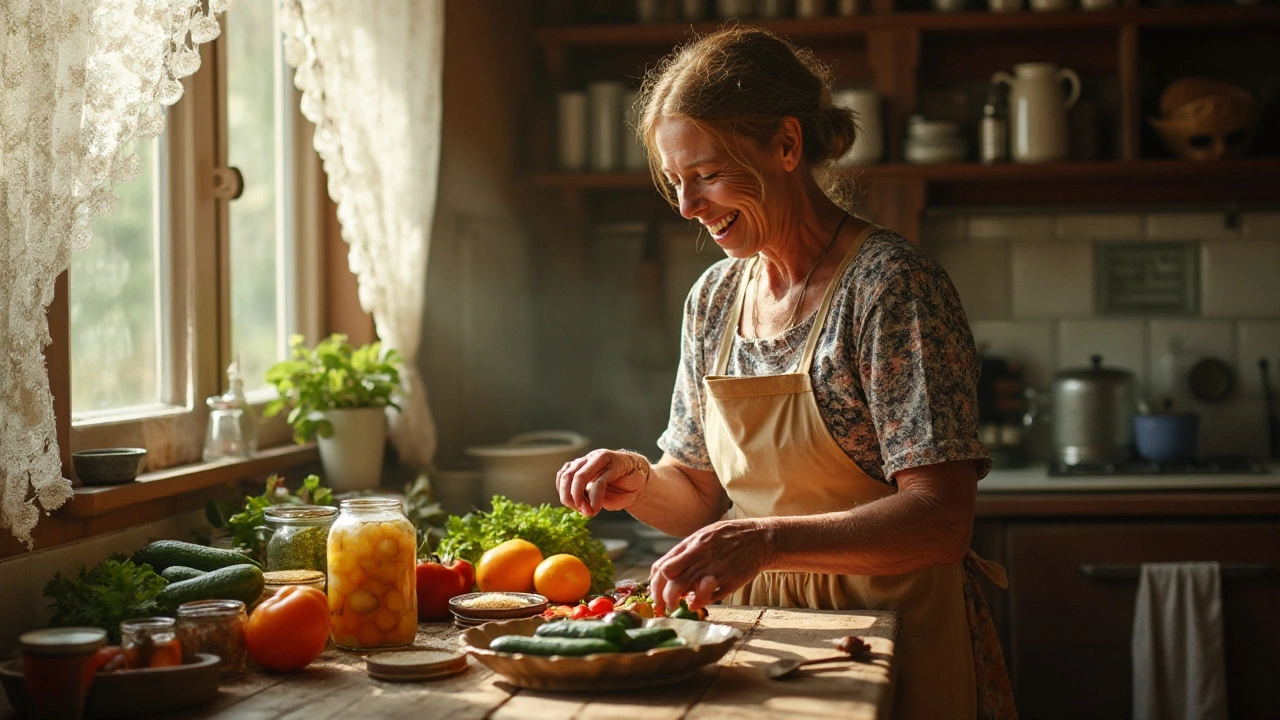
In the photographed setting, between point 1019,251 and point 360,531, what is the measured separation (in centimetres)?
272

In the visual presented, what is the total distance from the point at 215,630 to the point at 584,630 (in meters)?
0.41

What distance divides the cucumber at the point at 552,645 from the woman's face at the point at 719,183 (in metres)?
0.67

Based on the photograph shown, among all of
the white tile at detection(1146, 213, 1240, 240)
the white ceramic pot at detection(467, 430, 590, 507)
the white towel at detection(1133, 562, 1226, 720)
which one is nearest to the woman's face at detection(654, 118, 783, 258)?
the white ceramic pot at detection(467, 430, 590, 507)

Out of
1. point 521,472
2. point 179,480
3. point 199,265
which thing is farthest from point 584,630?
point 521,472

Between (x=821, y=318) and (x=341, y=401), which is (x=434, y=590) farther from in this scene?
(x=341, y=401)

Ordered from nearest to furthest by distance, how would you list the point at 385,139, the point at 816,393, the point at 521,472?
the point at 816,393, the point at 385,139, the point at 521,472

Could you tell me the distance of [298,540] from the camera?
169 cm

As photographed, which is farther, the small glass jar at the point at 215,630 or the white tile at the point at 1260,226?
the white tile at the point at 1260,226

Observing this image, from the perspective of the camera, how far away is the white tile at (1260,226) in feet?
12.0

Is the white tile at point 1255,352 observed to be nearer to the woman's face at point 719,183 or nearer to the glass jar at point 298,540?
the woman's face at point 719,183

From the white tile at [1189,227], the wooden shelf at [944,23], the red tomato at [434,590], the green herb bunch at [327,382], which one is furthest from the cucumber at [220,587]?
the white tile at [1189,227]

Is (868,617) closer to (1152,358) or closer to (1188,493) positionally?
(1188,493)

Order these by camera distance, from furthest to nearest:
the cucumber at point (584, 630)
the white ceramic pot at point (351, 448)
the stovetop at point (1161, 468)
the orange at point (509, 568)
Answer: the stovetop at point (1161, 468), the white ceramic pot at point (351, 448), the orange at point (509, 568), the cucumber at point (584, 630)

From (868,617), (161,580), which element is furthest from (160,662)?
(868,617)
